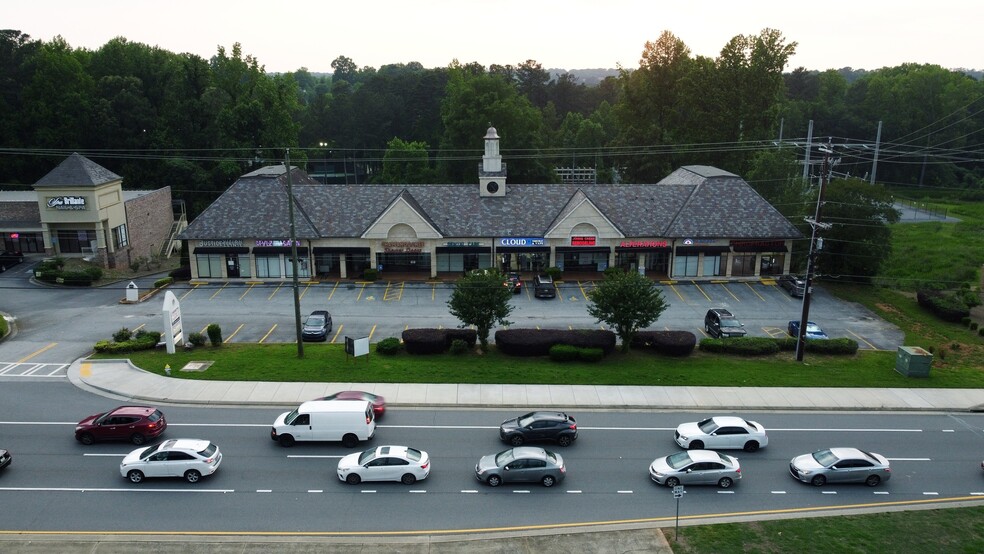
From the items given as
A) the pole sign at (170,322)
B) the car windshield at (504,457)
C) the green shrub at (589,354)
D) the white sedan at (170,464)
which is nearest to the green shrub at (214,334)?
the pole sign at (170,322)

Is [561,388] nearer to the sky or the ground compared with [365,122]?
nearer to the ground

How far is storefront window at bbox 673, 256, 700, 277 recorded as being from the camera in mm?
63281

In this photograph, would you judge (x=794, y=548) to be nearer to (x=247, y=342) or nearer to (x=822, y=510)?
(x=822, y=510)

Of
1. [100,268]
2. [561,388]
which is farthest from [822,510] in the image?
[100,268]

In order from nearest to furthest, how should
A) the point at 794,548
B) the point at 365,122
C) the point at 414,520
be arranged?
1. the point at 794,548
2. the point at 414,520
3. the point at 365,122

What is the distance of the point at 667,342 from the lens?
43094 millimetres

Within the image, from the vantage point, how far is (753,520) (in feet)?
85.0

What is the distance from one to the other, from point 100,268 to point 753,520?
196 feet

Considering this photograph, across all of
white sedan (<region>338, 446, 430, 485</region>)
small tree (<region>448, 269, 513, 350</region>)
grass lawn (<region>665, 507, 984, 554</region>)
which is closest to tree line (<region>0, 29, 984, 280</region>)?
small tree (<region>448, 269, 513, 350</region>)

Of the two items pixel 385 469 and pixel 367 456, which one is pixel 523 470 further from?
pixel 367 456

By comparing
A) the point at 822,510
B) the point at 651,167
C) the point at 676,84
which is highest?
the point at 676,84

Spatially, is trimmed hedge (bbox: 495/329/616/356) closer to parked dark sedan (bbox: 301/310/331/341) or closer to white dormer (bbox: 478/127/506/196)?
parked dark sedan (bbox: 301/310/331/341)

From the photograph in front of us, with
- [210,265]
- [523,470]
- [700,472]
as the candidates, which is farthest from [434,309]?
[700,472]

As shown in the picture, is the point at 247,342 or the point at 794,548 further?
the point at 247,342
